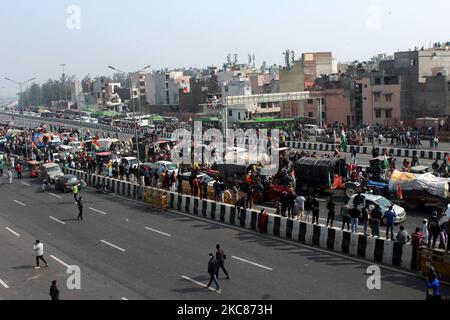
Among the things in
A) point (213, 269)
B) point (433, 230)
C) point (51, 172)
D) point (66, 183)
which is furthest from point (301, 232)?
point (51, 172)

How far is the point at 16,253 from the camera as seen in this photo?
19.5m

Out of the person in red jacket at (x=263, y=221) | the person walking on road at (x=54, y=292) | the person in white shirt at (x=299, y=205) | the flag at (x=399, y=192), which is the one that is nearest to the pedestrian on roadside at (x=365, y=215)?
the person in white shirt at (x=299, y=205)

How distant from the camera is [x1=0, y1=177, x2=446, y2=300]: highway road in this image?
14.4m

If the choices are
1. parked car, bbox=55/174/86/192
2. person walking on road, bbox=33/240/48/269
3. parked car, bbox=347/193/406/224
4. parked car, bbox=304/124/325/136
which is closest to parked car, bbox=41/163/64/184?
parked car, bbox=55/174/86/192

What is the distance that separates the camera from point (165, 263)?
17.2 metres

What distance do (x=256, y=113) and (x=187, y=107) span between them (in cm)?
2990

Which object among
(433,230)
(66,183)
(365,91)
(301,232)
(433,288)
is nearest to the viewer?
(433,288)

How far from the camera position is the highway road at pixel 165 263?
1440 cm

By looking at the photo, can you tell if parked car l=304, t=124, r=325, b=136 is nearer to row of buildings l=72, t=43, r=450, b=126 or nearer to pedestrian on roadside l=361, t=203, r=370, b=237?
row of buildings l=72, t=43, r=450, b=126

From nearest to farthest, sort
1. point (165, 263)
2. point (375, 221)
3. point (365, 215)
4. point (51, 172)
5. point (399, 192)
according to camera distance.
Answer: point (165, 263) → point (375, 221) → point (365, 215) → point (399, 192) → point (51, 172)

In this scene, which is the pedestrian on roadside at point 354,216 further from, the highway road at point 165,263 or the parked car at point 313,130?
the parked car at point 313,130

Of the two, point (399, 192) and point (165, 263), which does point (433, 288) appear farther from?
point (399, 192)

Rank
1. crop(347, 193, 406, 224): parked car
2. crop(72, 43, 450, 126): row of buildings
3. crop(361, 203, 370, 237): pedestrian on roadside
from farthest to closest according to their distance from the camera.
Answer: crop(72, 43, 450, 126): row of buildings
crop(347, 193, 406, 224): parked car
crop(361, 203, 370, 237): pedestrian on roadside
